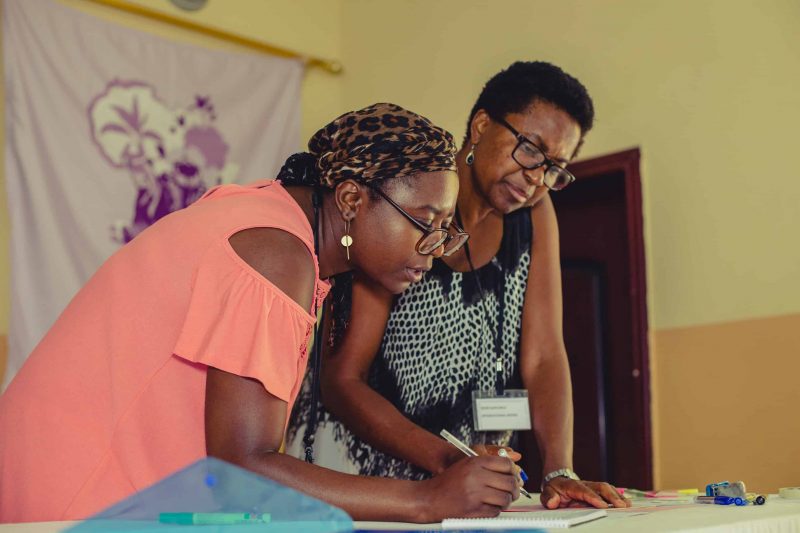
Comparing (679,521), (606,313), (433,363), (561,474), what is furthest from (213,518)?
(606,313)

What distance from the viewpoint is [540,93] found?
2.08 m

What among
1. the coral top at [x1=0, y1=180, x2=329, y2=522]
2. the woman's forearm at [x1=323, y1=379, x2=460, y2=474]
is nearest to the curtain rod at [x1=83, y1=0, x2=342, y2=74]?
the woman's forearm at [x1=323, y1=379, x2=460, y2=474]

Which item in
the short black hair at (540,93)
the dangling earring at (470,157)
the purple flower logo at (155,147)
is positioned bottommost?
the dangling earring at (470,157)

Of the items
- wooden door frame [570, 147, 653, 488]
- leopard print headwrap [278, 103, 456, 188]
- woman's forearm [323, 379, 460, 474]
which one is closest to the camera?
leopard print headwrap [278, 103, 456, 188]

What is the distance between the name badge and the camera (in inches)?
80.1

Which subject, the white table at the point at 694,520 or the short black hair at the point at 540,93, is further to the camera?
the short black hair at the point at 540,93

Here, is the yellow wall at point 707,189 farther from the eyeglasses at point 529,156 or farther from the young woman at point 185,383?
the young woman at point 185,383

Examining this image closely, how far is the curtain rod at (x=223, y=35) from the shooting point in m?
4.41

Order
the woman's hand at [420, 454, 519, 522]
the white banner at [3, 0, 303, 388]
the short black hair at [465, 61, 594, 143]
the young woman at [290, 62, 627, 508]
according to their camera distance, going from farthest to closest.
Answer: the white banner at [3, 0, 303, 388], the short black hair at [465, 61, 594, 143], the young woman at [290, 62, 627, 508], the woman's hand at [420, 454, 519, 522]

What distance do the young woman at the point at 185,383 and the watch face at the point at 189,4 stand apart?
3.53 metres

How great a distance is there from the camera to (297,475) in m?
1.19

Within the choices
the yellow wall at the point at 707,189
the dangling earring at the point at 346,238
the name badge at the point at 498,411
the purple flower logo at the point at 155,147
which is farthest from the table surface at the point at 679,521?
the purple flower logo at the point at 155,147

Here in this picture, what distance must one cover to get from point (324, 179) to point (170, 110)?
3.20 metres

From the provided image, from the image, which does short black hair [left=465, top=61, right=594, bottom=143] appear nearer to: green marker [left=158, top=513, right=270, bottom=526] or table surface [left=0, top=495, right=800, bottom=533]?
table surface [left=0, top=495, right=800, bottom=533]
